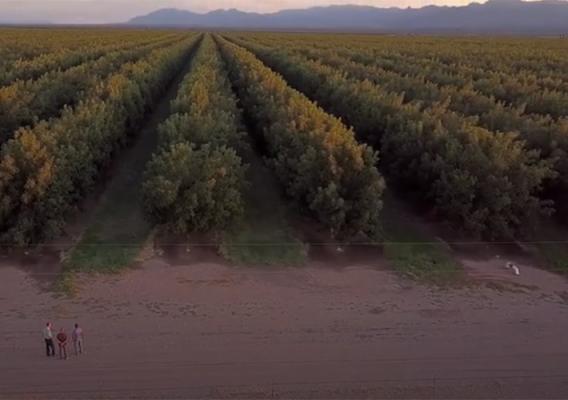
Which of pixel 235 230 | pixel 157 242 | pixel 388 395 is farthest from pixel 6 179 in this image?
pixel 388 395

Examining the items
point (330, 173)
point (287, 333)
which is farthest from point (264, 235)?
point (287, 333)

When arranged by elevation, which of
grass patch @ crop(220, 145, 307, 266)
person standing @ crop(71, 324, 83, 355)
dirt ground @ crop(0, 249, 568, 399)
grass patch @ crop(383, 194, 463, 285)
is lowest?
grass patch @ crop(383, 194, 463, 285)

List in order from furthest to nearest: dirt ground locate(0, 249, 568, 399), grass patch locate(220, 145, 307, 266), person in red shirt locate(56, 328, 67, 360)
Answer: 1. grass patch locate(220, 145, 307, 266)
2. person in red shirt locate(56, 328, 67, 360)
3. dirt ground locate(0, 249, 568, 399)

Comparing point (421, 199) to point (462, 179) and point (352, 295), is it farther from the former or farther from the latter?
point (352, 295)

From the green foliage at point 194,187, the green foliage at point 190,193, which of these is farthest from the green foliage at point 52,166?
the green foliage at point 190,193

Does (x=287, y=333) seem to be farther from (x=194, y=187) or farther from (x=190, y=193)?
(x=194, y=187)

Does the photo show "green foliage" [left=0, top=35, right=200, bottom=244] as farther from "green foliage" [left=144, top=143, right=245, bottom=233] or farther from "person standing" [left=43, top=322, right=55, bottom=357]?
"person standing" [left=43, top=322, right=55, bottom=357]

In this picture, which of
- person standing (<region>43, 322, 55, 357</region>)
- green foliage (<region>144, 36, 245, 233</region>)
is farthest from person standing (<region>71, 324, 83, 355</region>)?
green foliage (<region>144, 36, 245, 233</region>)
